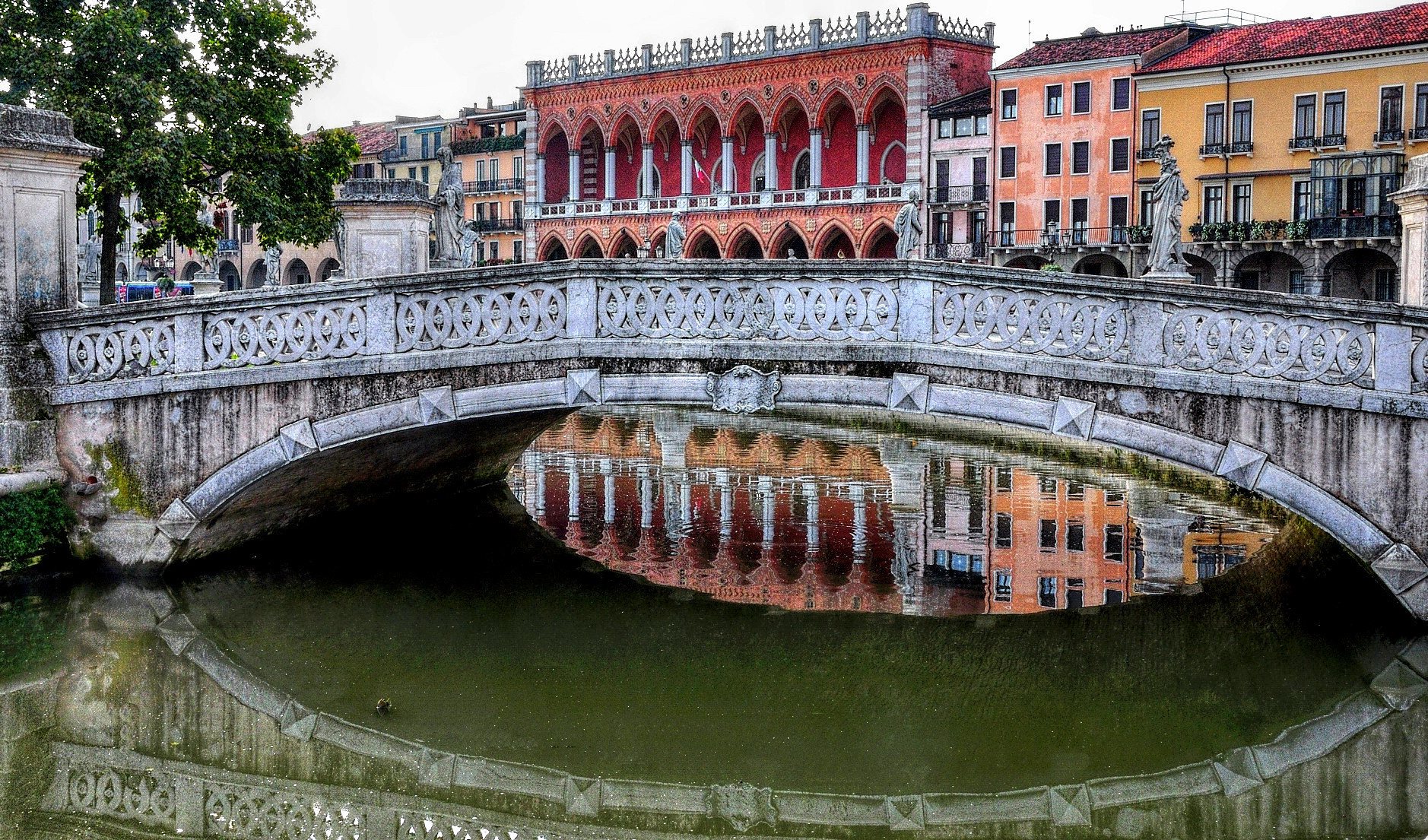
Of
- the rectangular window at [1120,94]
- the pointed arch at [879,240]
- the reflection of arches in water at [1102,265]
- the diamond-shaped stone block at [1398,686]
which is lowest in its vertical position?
the diamond-shaped stone block at [1398,686]

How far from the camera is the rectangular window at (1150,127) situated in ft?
174

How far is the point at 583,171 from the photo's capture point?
234 feet

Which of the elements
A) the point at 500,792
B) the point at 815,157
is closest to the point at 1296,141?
the point at 815,157

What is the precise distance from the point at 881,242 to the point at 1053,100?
8.62m

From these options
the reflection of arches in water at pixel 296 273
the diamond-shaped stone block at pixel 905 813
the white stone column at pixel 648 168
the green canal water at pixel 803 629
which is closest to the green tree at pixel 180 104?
the green canal water at pixel 803 629

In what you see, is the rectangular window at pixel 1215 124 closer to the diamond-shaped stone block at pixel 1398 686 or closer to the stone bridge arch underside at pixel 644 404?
the stone bridge arch underside at pixel 644 404

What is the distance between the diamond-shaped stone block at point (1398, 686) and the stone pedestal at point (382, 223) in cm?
1144

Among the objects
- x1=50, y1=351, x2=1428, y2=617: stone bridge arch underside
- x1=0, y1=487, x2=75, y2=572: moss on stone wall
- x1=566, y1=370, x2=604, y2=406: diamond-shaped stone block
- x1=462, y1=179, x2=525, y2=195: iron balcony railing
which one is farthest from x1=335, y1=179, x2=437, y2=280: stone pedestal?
x1=462, y1=179, x2=525, y2=195: iron balcony railing

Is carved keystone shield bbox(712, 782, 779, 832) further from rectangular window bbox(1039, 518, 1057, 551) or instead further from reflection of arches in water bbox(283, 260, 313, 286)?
reflection of arches in water bbox(283, 260, 313, 286)

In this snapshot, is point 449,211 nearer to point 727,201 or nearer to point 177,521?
point 177,521

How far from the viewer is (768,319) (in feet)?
41.5

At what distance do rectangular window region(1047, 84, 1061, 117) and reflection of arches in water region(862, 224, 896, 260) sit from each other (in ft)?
24.3

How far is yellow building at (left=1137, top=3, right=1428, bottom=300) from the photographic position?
47.3 m

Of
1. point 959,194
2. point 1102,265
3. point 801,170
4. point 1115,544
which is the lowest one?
point 1115,544
